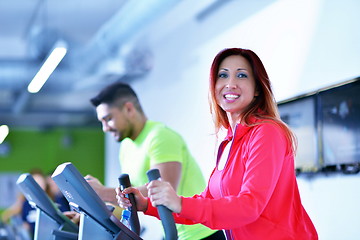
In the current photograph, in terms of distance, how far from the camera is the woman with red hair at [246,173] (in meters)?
1.73

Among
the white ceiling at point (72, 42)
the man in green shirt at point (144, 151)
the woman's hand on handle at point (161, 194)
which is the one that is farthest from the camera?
the white ceiling at point (72, 42)

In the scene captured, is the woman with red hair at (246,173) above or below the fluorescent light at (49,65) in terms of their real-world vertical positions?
below

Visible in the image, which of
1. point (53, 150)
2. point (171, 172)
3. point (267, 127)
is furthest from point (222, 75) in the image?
point (53, 150)

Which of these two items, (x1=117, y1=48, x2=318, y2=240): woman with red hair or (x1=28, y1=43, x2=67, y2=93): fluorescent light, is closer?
(x1=117, y1=48, x2=318, y2=240): woman with red hair

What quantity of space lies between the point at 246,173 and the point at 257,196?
0.29ft

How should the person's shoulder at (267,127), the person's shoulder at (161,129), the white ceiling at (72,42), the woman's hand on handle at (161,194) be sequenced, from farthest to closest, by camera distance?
1. the white ceiling at (72,42)
2. the person's shoulder at (161,129)
3. the person's shoulder at (267,127)
4. the woman's hand on handle at (161,194)

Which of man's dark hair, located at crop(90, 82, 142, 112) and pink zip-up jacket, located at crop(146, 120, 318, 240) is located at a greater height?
man's dark hair, located at crop(90, 82, 142, 112)

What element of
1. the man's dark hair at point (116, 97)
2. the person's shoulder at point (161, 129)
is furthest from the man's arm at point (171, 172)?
the man's dark hair at point (116, 97)

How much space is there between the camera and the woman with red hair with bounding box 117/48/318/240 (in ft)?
5.66

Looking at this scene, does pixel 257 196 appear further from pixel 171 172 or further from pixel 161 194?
pixel 171 172

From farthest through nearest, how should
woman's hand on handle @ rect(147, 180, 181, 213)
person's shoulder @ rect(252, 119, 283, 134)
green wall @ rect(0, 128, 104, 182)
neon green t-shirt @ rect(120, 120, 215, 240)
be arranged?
1. green wall @ rect(0, 128, 104, 182)
2. neon green t-shirt @ rect(120, 120, 215, 240)
3. person's shoulder @ rect(252, 119, 283, 134)
4. woman's hand on handle @ rect(147, 180, 181, 213)

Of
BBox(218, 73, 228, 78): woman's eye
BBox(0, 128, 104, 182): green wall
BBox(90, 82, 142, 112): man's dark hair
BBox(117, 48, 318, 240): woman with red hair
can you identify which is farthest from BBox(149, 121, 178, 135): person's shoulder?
BBox(0, 128, 104, 182): green wall

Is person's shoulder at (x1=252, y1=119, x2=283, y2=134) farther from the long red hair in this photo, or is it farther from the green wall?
the green wall

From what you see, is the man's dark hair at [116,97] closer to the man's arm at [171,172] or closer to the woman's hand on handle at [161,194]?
the man's arm at [171,172]
